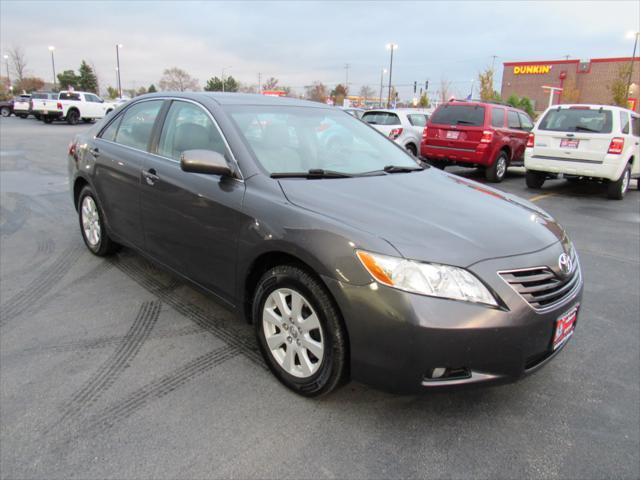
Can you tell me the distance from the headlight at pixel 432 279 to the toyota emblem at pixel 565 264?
595mm

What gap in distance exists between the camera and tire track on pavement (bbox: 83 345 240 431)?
250 cm

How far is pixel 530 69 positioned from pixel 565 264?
69965 millimetres

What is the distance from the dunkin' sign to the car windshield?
223ft

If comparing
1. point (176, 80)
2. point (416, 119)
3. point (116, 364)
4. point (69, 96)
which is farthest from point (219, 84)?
→ point (116, 364)

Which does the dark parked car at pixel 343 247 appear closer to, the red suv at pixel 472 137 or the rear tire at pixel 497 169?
the red suv at pixel 472 137

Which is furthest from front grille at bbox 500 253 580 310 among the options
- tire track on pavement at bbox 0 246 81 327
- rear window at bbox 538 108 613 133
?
rear window at bbox 538 108 613 133

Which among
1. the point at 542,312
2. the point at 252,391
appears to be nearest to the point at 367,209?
the point at 542,312

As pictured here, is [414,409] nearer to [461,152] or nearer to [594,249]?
[594,249]

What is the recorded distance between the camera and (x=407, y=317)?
7.07 feet

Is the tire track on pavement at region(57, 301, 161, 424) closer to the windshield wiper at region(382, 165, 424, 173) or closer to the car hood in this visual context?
the car hood

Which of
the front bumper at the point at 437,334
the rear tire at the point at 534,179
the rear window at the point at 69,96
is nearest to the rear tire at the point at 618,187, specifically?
the rear tire at the point at 534,179

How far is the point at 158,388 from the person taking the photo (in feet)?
9.09

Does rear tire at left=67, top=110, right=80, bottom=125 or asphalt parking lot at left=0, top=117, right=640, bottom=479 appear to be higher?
rear tire at left=67, top=110, right=80, bottom=125

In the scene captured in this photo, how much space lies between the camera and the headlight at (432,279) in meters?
2.18
